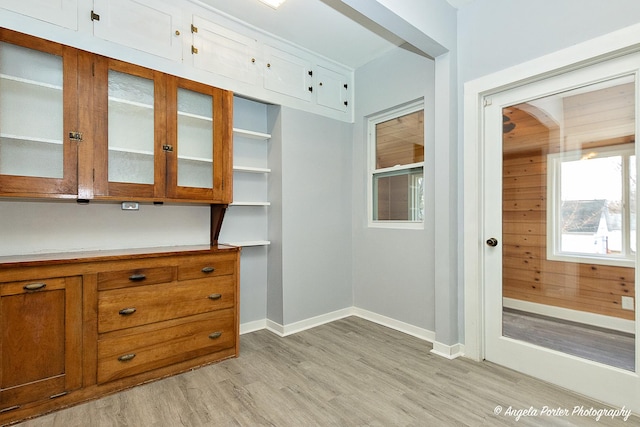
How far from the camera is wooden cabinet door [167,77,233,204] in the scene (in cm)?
245

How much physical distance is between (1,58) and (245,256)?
2.22 metres

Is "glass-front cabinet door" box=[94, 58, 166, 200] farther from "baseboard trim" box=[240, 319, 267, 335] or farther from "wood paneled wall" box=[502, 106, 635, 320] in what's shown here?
"wood paneled wall" box=[502, 106, 635, 320]

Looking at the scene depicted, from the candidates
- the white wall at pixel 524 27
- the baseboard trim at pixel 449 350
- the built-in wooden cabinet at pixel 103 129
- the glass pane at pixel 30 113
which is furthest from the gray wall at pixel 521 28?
the glass pane at pixel 30 113

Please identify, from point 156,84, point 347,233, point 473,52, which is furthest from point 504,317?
point 156,84

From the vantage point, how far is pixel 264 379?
232 centimetres

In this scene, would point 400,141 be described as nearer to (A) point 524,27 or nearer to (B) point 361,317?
(A) point 524,27

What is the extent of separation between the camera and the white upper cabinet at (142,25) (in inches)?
90.1

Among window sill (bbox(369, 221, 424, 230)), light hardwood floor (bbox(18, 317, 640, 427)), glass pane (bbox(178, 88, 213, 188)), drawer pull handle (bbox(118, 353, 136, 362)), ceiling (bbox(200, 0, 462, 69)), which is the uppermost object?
ceiling (bbox(200, 0, 462, 69))

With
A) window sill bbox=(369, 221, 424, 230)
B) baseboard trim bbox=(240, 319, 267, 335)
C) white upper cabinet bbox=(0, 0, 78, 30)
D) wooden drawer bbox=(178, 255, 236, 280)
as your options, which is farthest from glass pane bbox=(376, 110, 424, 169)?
white upper cabinet bbox=(0, 0, 78, 30)

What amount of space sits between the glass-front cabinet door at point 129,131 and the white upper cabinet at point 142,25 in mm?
277

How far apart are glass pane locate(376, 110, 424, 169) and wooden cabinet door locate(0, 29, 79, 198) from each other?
274 centimetres

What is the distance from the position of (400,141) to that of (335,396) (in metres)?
2.49

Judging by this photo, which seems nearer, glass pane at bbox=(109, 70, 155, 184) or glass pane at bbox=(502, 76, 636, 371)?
glass pane at bbox=(502, 76, 636, 371)

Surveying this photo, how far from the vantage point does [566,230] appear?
2.25 metres
